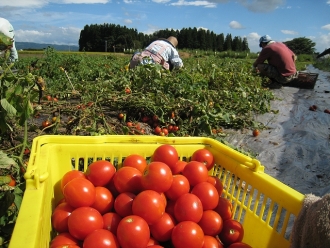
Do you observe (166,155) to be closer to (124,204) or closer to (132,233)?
(124,204)

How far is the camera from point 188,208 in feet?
4.31

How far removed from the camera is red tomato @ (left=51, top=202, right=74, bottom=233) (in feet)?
4.11

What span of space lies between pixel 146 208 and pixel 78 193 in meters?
0.30

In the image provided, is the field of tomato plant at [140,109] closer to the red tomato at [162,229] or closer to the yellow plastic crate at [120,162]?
the yellow plastic crate at [120,162]

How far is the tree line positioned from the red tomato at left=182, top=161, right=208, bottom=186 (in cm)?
4596

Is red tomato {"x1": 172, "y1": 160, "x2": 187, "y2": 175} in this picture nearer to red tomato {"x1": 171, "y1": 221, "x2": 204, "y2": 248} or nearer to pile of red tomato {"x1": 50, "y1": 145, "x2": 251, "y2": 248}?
pile of red tomato {"x1": 50, "y1": 145, "x2": 251, "y2": 248}

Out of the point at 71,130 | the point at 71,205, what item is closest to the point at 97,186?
the point at 71,205

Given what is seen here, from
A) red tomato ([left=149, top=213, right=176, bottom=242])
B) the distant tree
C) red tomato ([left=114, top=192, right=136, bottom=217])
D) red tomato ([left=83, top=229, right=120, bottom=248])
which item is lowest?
red tomato ([left=149, top=213, right=176, bottom=242])

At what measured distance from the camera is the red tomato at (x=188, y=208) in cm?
131

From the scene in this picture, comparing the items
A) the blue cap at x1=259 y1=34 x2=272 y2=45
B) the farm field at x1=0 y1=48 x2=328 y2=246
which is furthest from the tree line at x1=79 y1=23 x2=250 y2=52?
the farm field at x1=0 y1=48 x2=328 y2=246

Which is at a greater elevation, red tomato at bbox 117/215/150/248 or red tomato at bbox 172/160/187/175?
red tomato at bbox 172/160/187/175

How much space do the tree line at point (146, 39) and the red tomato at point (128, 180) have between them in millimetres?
46033

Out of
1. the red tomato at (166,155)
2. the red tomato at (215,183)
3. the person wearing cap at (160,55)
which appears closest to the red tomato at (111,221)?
the red tomato at (166,155)

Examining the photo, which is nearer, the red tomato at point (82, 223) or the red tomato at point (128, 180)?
the red tomato at point (82, 223)
